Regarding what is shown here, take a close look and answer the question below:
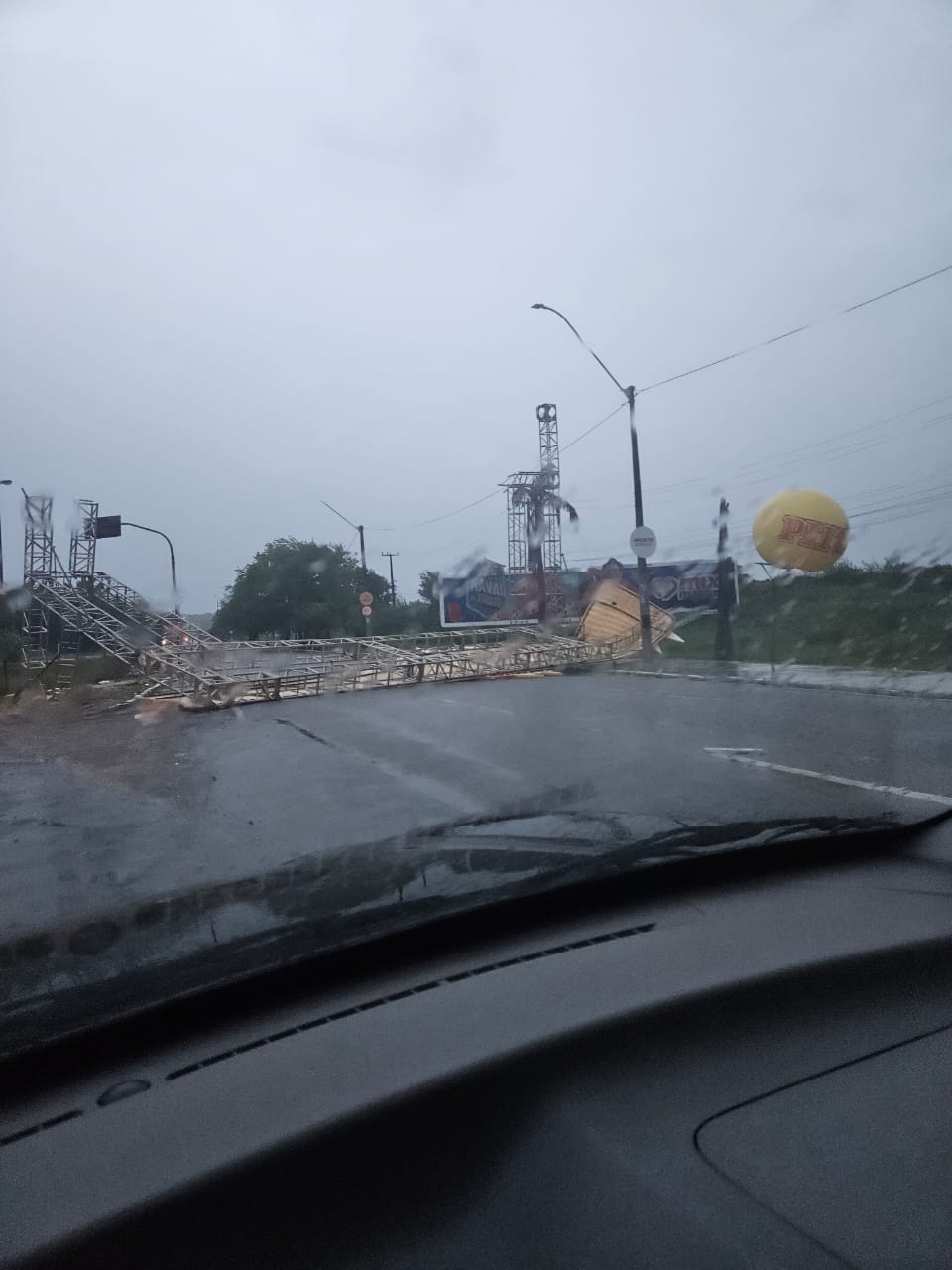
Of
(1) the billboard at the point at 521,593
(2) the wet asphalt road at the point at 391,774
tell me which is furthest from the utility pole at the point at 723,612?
(2) the wet asphalt road at the point at 391,774

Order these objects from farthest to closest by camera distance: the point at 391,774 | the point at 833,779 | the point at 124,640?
1. the point at 124,640
2. the point at 391,774
3. the point at 833,779

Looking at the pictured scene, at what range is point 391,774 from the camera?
10273 millimetres

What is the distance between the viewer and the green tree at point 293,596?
14.8m

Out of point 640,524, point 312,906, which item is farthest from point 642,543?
point 312,906

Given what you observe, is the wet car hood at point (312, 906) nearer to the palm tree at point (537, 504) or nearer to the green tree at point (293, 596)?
the green tree at point (293, 596)

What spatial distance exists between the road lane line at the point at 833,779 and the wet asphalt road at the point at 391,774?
64 millimetres

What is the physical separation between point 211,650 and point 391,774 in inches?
336

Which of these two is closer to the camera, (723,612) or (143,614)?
(143,614)

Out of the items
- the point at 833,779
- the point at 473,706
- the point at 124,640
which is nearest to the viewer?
the point at 833,779

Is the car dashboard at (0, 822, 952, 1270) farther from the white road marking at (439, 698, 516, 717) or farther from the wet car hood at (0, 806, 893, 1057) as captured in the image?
the white road marking at (439, 698, 516, 717)

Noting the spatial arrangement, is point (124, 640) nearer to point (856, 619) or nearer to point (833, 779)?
point (833, 779)

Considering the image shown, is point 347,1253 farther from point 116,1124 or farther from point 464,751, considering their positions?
point 464,751

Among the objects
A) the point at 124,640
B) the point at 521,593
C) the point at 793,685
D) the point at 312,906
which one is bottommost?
the point at 312,906

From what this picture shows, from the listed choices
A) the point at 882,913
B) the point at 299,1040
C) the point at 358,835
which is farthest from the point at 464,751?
the point at 299,1040
